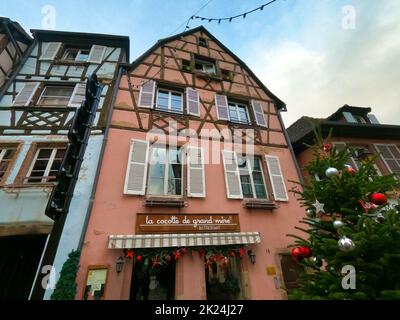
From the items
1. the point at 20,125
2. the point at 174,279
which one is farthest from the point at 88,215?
the point at 20,125

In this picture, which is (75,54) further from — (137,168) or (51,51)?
(137,168)

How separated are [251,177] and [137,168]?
143 inches

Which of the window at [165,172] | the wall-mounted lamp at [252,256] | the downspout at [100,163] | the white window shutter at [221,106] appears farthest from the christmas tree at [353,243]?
the white window shutter at [221,106]

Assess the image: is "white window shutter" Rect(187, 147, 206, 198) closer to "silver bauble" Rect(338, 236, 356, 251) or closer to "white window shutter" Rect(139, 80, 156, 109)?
"white window shutter" Rect(139, 80, 156, 109)

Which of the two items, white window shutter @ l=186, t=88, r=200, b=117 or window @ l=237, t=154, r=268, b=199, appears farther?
white window shutter @ l=186, t=88, r=200, b=117

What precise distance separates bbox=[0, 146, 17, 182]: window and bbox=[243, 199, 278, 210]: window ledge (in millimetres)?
6491

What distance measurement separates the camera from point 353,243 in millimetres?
2445

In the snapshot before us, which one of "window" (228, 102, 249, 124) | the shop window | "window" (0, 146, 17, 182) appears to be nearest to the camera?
the shop window

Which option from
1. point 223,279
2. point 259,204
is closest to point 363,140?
point 259,204

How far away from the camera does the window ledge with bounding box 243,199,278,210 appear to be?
604 cm

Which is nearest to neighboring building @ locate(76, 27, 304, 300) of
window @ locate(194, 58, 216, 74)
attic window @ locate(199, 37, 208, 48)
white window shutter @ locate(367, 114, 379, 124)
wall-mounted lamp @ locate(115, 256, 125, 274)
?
wall-mounted lamp @ locate(115, 256, 125, 274)

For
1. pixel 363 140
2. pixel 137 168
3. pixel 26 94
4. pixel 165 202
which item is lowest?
pixel 165 202

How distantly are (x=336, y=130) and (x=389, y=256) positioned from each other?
24.8ft

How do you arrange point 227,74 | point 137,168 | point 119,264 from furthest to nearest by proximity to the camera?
point 227,74 < point 137,168 < point 119,264
